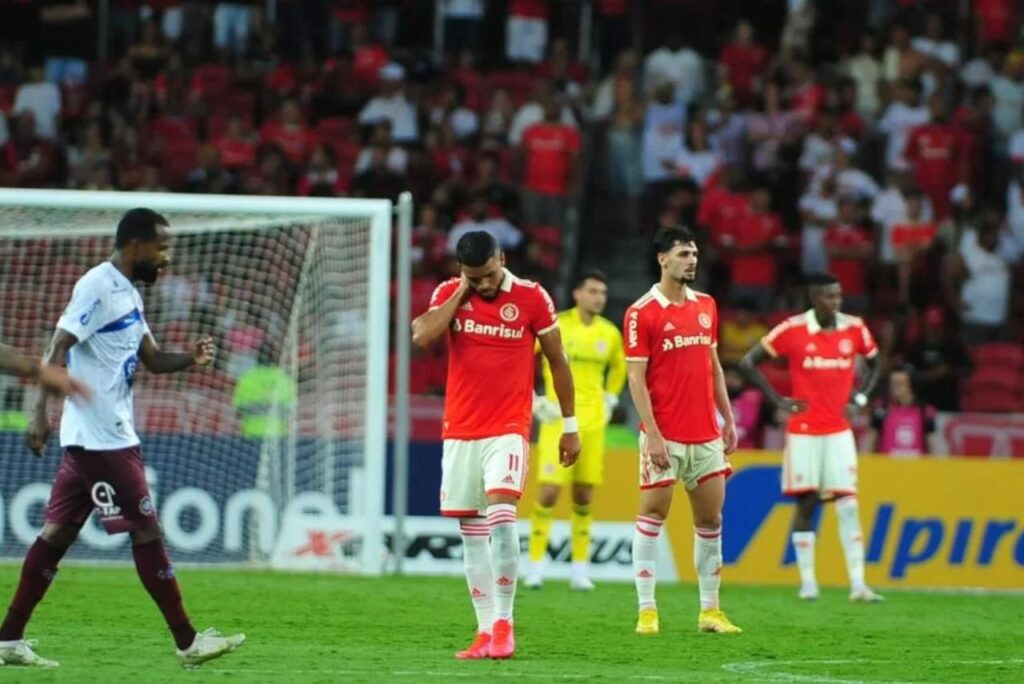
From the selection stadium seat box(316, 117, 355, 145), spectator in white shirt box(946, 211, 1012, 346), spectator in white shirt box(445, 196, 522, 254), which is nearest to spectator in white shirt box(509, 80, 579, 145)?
spectator in white shirt box(445, 196, 522, 254)

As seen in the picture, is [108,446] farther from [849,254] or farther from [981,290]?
[981,290]

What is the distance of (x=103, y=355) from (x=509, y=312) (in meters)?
2.25

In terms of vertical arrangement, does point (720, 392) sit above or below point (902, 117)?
below

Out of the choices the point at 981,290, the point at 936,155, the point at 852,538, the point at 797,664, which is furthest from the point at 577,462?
the point at 936,155

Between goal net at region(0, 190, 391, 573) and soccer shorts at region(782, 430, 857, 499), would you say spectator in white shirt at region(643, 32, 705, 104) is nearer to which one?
goal net at region(0, 190, 391, 573)

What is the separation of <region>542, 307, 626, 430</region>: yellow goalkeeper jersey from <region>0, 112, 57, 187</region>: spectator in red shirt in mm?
9954

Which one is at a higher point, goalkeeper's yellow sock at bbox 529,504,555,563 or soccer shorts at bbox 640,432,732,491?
soccer shorts at bbox 640,432,732,491

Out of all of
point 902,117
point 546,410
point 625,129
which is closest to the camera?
point 546,410

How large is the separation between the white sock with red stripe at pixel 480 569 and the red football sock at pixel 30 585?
2164 mm

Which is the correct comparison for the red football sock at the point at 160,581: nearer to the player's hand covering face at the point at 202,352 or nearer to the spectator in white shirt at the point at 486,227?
the player's hand covering face at the point at 202,352

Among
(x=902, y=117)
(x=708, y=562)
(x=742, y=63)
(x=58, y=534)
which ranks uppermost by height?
(x=742, y=63)

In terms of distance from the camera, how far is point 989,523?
1814cm

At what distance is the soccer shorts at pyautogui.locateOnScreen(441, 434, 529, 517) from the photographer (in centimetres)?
1066

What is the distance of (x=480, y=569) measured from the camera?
10.7 metres
